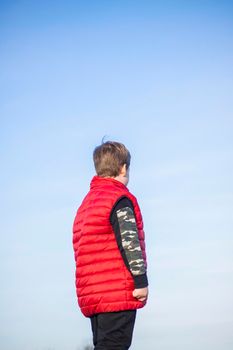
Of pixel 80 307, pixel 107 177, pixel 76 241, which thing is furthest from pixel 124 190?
pixel 80 307

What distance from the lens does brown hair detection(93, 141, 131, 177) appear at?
6.74 metres

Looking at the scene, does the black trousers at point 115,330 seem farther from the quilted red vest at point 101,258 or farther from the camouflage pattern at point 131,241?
the camouflage pattern at point 131,241

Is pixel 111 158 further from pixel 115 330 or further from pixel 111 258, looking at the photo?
pixel 115 330

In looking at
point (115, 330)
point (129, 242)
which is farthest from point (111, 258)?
point (115, 330)

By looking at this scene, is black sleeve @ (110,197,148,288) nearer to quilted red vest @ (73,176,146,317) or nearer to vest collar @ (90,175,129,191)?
quilted red vest @ (73,176,146,317)

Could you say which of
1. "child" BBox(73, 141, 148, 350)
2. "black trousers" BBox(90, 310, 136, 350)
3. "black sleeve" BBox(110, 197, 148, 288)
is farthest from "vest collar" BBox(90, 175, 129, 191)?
"black trousers" BBox(90, 310, 136, 350)

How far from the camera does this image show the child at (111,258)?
6.31 m

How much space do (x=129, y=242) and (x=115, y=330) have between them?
0.76 meters

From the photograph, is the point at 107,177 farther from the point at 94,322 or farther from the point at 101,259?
the point at 94,322

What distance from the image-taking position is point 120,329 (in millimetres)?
6309

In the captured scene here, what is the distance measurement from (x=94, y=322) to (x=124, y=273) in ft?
1.82

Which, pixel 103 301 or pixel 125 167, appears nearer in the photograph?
pixel 103 301

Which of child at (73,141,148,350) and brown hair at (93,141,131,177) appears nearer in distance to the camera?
child at (73,141,148,350)

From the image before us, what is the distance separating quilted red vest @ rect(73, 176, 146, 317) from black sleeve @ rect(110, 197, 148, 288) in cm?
8
